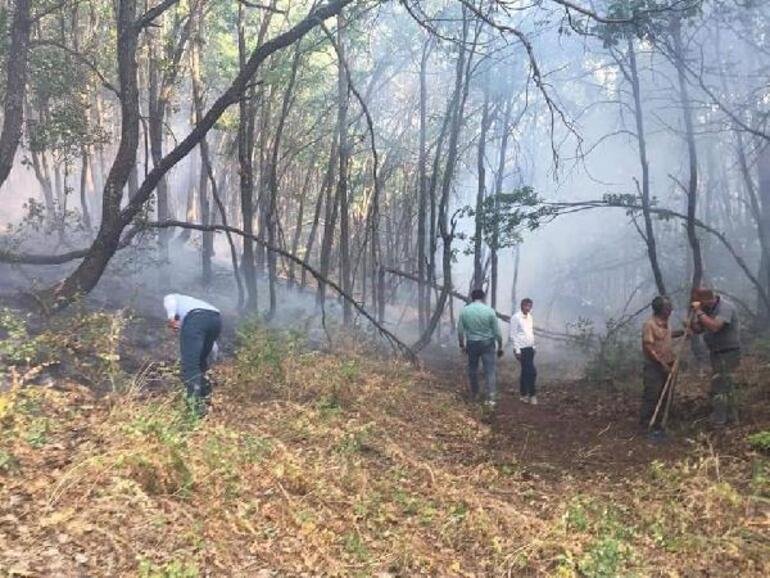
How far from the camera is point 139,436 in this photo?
451 cm

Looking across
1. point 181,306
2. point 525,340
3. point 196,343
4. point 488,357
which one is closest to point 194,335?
point 196,343

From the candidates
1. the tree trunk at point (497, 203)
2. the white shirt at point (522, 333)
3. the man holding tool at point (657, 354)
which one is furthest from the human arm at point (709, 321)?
the tree trunk at point (497, 203)

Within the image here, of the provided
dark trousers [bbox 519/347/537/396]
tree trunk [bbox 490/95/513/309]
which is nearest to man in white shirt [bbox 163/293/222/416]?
dark trousers [bbox 519/347/537/396]

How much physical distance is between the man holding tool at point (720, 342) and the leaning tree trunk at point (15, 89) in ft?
27.0

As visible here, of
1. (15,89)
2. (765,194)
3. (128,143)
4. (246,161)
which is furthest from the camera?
(765,194)

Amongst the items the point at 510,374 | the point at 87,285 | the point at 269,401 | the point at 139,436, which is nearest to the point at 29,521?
the point at 139,436

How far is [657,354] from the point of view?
790 cm

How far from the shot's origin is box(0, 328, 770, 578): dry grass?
3.76 meters

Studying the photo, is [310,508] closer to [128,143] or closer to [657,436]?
[657,436]

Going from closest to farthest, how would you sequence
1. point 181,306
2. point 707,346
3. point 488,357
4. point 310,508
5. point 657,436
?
point 310,508 → point 181,306 → point 657,436 → point 707,346 → point 488,357

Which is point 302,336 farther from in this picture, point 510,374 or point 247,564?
point 247,564

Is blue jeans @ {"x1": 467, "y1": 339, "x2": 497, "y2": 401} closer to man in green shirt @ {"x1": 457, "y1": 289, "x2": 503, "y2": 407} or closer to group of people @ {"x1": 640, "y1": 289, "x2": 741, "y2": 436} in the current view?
man in green shirt @ {"x1": 457, "y1": 289, "x2": 503, "y2": 407}

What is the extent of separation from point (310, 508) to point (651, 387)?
501cm

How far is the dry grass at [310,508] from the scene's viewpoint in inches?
148
